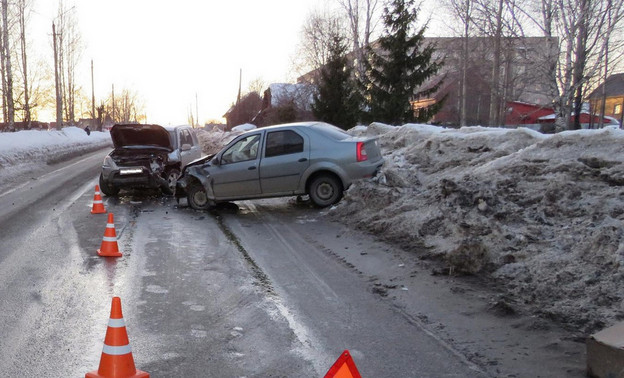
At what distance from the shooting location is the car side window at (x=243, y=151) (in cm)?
1066

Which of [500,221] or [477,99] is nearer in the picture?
[500,221]

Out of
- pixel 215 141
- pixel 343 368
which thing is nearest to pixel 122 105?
pixel 215 141

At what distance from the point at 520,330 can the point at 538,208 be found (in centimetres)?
308

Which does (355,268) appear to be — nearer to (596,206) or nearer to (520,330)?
(520,330)

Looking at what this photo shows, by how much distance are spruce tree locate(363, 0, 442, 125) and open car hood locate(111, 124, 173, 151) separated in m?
11.7

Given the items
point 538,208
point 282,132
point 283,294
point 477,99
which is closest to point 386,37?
point 282,132

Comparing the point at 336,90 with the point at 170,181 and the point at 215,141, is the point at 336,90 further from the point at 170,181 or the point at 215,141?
the point at 170,181

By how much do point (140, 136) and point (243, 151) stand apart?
5009mm

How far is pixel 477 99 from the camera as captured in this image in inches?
2051

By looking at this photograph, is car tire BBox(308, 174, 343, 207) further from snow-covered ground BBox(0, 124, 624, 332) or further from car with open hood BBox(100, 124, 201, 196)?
car with open hood BBox(100, 124, 201, 196)

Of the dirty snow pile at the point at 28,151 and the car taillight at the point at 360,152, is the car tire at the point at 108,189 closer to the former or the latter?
the car taillight at the point at 360,152

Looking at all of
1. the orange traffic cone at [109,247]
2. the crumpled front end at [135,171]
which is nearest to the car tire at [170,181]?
the crumpled front end at [135,171]

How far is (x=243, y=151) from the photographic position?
10727 millimetres

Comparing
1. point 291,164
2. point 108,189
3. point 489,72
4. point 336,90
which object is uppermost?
point 489,72
